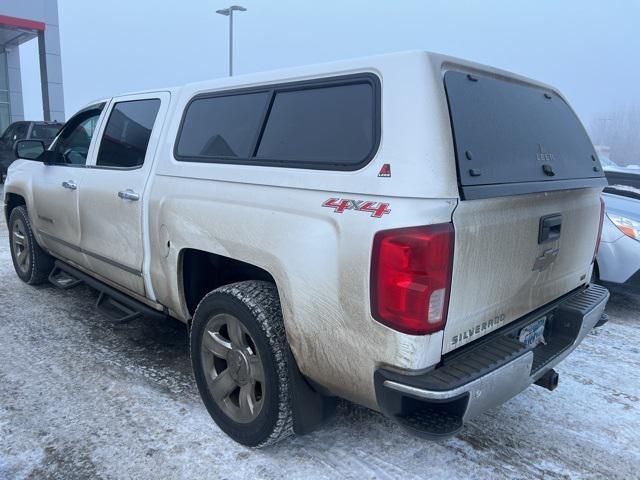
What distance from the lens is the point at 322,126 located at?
238 cm

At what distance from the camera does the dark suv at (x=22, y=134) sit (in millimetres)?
12586

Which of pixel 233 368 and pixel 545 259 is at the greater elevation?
pixel 545 259

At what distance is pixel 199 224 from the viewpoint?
2811mm

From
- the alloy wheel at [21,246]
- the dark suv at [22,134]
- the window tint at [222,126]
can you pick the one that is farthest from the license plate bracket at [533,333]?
the dark suv at [22,134]

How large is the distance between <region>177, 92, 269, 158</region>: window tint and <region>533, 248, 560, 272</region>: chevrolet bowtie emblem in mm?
1531

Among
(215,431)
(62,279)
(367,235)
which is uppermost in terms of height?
(367,235)

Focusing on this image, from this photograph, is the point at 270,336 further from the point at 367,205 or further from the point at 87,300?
the point at 87,300

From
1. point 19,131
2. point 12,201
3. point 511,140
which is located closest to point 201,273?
point 511,140

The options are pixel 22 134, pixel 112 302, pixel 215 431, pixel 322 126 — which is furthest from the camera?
pixel 22 134

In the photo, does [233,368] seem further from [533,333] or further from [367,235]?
[533,333]

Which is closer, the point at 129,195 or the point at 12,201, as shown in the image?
the point at 129,195

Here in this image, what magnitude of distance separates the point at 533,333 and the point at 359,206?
1281 millimetres

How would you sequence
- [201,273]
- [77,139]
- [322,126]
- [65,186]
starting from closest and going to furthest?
1. [322,126]
2. [201,273]
3. [65,186]
4. [77,139]

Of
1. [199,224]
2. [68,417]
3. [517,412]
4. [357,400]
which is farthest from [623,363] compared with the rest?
[68,417]
